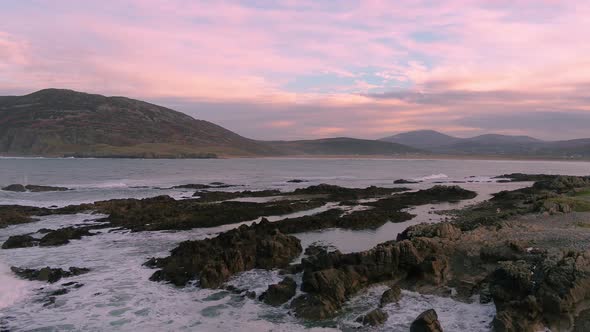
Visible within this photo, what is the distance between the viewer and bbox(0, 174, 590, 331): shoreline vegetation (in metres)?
10.1

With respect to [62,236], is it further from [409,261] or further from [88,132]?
[88,132]

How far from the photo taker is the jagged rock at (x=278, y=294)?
11525 millimetres

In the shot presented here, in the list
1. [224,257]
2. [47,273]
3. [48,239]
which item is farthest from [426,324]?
[48,239]

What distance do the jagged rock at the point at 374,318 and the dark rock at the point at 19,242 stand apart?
611 inches

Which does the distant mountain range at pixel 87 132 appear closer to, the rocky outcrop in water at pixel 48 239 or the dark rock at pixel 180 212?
the dark rock at pixel 180 212

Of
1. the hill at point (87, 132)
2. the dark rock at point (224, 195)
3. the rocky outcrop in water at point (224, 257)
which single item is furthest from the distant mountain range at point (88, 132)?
the rocky outcrop in water at point (224, 257)

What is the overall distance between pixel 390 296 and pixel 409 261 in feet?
7.11

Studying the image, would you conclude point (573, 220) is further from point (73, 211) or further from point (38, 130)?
point (38, 130)

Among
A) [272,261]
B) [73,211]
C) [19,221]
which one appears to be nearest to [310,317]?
[272,261]

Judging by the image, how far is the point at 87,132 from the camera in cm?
16488

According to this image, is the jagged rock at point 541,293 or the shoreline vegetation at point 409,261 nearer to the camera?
the jagged rock at point 541,293

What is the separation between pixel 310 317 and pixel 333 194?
97.0 feet

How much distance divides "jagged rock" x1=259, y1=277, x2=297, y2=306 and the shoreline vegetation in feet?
0.09

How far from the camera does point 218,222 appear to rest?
975 inches
